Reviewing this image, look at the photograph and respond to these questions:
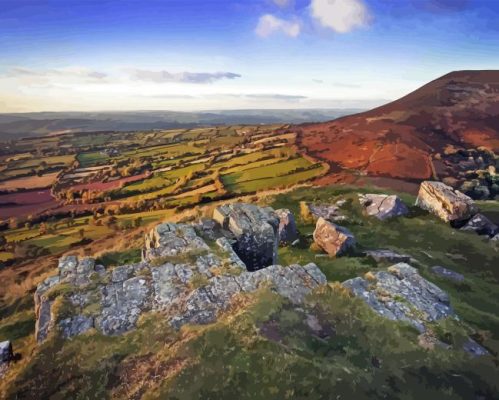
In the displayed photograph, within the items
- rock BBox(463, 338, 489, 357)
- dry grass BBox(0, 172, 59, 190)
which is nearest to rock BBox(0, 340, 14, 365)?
rock BBox(463, 338, 489, 357)

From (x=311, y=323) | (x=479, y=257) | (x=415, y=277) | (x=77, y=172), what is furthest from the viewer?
(x=77, y=172)

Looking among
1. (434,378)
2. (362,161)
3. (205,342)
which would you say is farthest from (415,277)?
(362,161)

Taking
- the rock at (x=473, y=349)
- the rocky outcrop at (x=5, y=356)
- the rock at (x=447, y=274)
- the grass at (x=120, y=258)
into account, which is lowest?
the grass at (x=120, y=258)

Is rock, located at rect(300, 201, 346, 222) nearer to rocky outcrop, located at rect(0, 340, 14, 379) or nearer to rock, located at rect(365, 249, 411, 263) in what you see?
rock, located at rect(365, 249, 411, 263)

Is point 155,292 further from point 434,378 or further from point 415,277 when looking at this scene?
point 415,277

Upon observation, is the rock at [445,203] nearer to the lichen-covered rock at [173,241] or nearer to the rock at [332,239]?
the rock at [332,239]

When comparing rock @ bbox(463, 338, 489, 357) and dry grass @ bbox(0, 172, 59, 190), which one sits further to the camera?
dry grass @ bbox(0, 172, 59, 190)

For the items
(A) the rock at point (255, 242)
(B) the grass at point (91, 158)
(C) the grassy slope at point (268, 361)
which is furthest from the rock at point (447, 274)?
(B) the grass at point (91, 158)
